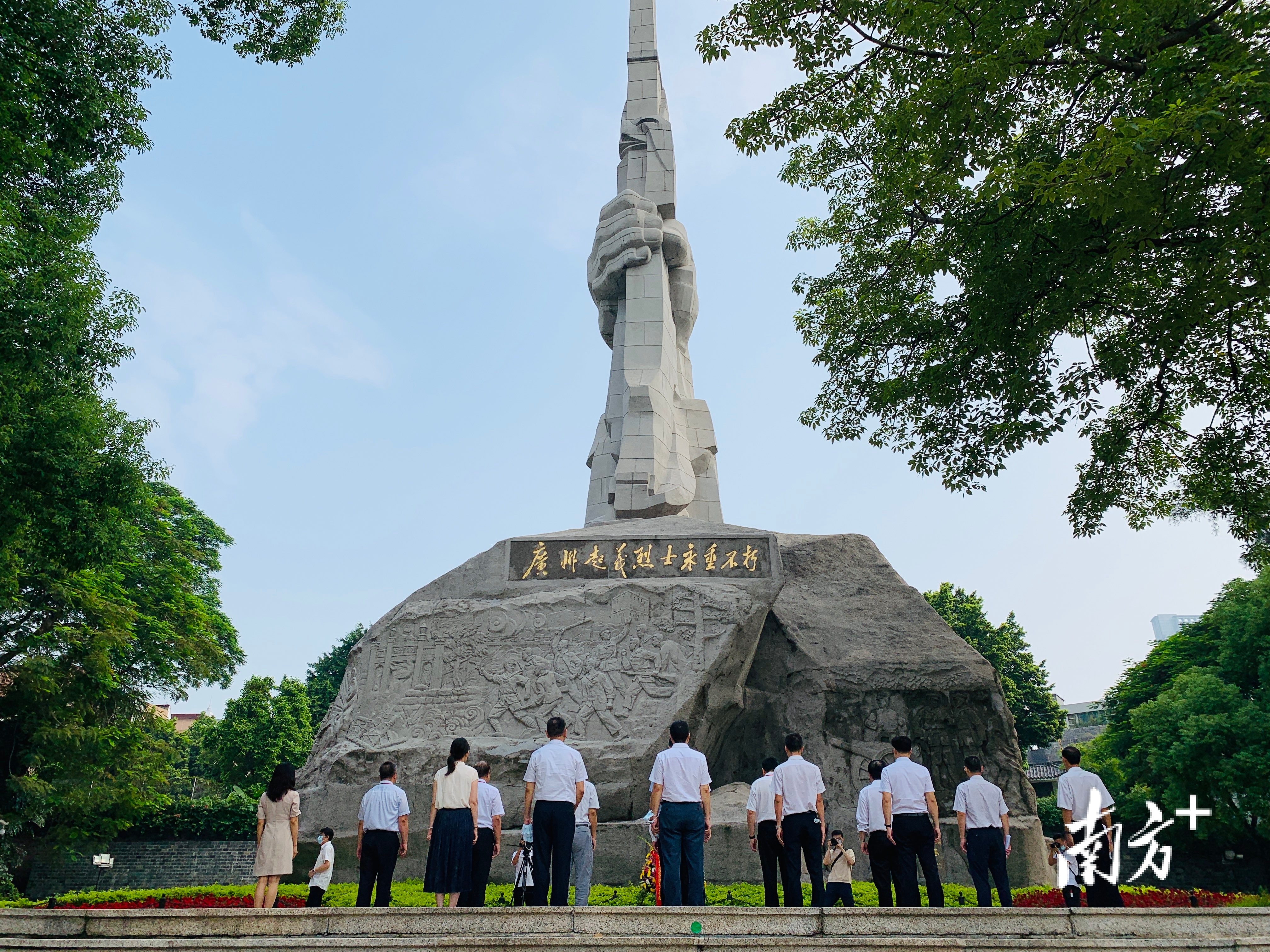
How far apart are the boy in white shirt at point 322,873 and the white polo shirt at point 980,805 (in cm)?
409

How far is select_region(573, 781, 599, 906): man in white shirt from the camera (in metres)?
4.81

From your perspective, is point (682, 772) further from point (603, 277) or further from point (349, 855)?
point (603, 277)

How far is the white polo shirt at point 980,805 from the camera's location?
4.85 meters

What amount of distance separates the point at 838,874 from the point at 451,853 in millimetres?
2353

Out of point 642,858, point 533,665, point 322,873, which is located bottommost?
point 322,873

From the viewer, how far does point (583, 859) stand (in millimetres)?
4918

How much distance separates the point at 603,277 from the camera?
42.8 feet

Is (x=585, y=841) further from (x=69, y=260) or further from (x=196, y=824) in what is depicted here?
(x=196, y=824)

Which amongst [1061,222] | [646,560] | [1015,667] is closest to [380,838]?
[646,560]

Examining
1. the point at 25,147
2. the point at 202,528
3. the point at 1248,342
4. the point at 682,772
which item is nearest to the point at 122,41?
the point at 25,147

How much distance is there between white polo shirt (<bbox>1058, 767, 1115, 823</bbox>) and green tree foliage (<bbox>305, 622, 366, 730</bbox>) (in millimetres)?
24994

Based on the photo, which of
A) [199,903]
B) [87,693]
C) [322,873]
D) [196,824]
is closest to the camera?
[322,873]

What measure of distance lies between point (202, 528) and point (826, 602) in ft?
45.9

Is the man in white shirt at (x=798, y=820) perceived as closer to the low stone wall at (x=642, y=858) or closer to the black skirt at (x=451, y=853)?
the black skirt at (x=451, y=853)
